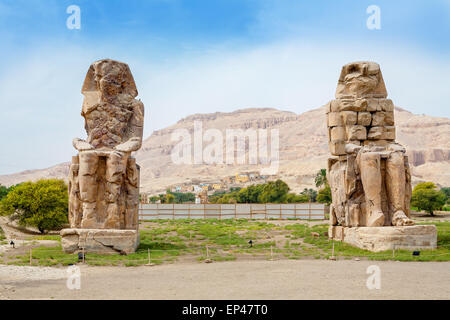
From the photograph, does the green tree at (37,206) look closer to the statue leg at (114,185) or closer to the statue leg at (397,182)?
the statue leg at (114,185)

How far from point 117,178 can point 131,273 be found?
2966mm

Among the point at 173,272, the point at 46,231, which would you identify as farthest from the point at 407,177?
the point at 46,231

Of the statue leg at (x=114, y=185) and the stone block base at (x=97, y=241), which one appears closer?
the stone block base at (x=97, y=241)

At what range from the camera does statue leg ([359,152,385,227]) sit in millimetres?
11438

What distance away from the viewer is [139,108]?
11906 millimetres

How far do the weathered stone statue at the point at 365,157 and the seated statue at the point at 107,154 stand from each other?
203 inches

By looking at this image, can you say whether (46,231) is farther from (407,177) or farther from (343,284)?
(343,284)

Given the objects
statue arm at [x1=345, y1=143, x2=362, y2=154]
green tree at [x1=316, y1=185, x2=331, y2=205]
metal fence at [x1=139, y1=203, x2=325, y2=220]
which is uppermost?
statue arm at [x1=345, y1=143, x2=362, y2=154]

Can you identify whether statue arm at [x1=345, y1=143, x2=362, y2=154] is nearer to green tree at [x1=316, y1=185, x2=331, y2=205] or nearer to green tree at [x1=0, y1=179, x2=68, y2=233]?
green tree at [x1=0, y1=179, x2=68, y2=233]

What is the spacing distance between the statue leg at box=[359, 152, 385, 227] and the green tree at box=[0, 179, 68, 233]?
42.2 ft
